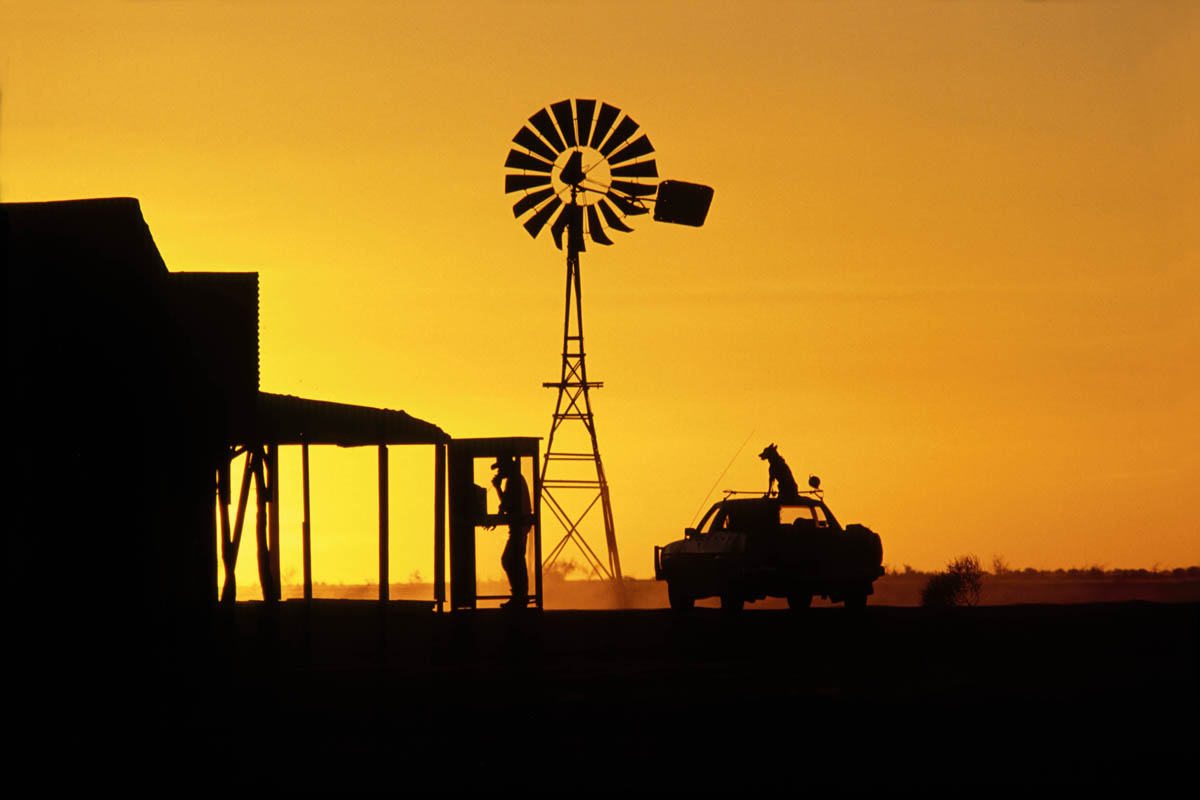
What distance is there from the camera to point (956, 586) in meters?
49.2

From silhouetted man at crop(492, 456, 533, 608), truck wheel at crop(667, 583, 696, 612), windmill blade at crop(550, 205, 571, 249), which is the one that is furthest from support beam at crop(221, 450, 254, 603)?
windmill blade at crop(550, 205, 571, 249)

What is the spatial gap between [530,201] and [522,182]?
508 millimetres

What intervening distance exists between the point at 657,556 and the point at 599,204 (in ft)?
48.0

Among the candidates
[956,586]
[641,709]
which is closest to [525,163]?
[956,586]

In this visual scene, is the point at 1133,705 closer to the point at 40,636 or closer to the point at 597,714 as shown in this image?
the point at 597,714

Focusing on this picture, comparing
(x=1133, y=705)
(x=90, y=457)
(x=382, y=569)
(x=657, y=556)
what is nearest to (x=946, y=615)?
(x=657, y=556)

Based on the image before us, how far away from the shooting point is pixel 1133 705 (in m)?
17.2

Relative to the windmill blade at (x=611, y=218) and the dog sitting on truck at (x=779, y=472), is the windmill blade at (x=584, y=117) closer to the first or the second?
the windmill blade at (x=611, y=218)

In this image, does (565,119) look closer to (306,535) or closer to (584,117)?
(584,117)

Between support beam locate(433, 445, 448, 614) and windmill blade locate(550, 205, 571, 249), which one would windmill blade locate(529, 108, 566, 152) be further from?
support beam locate(433, 445, 448, 614)

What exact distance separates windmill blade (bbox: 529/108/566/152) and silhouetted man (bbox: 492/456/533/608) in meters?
18.1

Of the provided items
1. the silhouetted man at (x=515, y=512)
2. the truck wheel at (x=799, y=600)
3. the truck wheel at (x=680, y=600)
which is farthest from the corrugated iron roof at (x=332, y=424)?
the truck wheel at (x=799, y=600)

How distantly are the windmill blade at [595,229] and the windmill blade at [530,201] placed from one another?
1.11 metres

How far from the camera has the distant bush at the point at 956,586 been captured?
4862 centimetres
